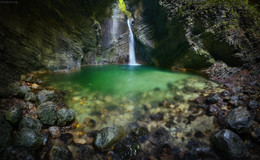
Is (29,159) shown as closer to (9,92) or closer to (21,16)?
(9,92)

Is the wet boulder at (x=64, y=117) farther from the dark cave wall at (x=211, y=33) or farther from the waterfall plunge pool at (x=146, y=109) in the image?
the dark cave wall at (x=211, y=33)

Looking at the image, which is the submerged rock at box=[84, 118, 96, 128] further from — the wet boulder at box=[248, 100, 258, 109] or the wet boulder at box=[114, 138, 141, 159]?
the wet boulder at box=[248, 100, 258, 109]

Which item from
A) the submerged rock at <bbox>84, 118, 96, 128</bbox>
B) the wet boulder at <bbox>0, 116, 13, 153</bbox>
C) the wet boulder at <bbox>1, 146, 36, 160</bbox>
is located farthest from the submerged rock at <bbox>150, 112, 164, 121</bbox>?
the wet boulder at <bbox>0, 116, 13, 153</bbox>

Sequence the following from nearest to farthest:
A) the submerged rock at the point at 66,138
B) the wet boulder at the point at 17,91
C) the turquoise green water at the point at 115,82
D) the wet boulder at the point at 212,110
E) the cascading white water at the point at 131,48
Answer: the submerged rock at the point at 66,138, the wet boulder at the point at 17,91, the wet boulder at the point at 212,110, the turquoise green water at the point at 115,82, the cascading white water at the point at 131,48

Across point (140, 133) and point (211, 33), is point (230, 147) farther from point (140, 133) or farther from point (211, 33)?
point (211, 33)

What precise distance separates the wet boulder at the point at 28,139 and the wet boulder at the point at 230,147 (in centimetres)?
384

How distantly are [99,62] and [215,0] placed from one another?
42.4 ft

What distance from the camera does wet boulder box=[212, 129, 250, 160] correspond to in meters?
2.20

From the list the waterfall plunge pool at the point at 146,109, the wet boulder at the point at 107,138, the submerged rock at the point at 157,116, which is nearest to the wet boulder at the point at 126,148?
the wet boulder at the point at 107,138

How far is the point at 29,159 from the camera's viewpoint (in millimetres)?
1799

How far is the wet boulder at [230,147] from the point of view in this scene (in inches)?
86.7

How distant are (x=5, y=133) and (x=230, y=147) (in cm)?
443

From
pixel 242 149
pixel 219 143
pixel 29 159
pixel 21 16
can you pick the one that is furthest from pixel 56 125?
pixel 21 16

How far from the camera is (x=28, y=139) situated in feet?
6.98
